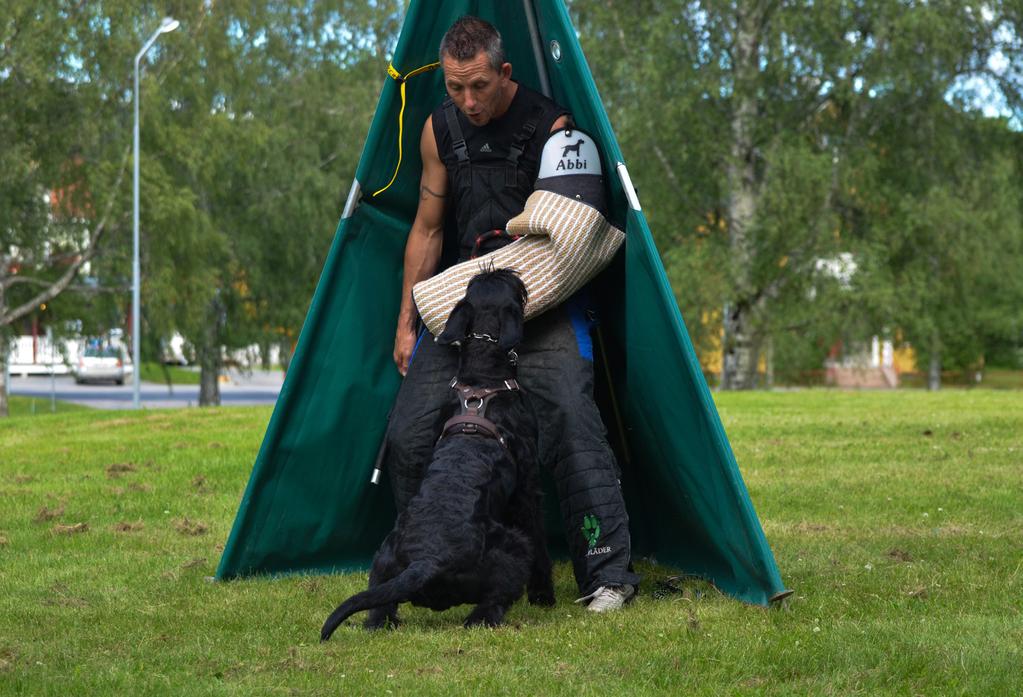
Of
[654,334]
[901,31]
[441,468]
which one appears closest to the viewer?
[441,468]

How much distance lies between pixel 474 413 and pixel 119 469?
5974mm

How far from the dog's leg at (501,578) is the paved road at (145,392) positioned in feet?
95.1

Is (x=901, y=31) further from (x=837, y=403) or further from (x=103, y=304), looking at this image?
(x=103, y=304)

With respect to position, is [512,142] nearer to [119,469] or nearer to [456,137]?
[456,137]

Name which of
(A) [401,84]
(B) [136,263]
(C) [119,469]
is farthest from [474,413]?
(B) [136,263]

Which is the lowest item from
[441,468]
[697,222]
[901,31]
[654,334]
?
[441,468]

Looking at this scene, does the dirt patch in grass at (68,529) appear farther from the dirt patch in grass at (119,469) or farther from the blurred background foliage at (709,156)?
the blurred background foliage at (709,156)

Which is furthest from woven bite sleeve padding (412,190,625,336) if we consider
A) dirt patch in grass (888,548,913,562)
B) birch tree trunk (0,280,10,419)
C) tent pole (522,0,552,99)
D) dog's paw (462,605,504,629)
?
birch tree trunk (0,280,10,419)

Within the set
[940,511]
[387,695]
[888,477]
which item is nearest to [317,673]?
[387,695]

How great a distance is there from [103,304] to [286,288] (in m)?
4.37

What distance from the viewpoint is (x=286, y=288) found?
30.5 metres

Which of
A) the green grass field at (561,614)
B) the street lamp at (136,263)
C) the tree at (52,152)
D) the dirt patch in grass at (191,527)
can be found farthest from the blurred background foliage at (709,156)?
the dirt patch in grass at (191,527)

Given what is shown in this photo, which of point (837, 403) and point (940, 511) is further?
point (837, 403)

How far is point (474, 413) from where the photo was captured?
511 cm
